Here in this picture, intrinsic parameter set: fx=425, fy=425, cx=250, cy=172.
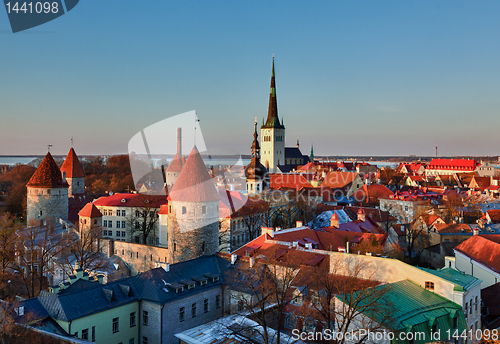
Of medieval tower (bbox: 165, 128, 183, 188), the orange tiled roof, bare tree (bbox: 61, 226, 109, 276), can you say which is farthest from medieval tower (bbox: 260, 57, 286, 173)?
bare tree (bbox: 61, 226, 109, 276)

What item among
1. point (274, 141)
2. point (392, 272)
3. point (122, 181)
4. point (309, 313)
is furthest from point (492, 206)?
point (122, 181)

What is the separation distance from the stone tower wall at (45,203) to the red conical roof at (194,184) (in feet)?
63.5

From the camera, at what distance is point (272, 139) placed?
9575cm

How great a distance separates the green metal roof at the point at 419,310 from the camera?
45.4 ft

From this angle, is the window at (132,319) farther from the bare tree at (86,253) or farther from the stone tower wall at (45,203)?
the stone tower wall at (45,203)

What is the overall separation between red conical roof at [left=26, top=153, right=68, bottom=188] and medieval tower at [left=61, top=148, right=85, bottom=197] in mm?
13048

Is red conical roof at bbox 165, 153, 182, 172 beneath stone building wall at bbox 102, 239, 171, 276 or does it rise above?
above

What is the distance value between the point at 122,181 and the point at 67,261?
174ft

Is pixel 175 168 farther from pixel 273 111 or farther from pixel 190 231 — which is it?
pixel 273 111

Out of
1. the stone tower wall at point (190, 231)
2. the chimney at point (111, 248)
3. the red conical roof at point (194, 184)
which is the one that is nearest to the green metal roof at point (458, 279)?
the stone tower wall at point (190, 231)

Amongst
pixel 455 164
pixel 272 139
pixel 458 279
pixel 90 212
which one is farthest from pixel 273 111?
pixel 458 279

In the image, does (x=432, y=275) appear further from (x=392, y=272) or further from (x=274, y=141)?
(x=274, y=141)

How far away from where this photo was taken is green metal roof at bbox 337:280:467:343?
13.8 meters

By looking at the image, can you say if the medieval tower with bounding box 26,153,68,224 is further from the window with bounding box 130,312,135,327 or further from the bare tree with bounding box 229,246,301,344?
the bare tree with bounding box 229,246,301,344
